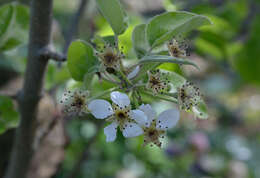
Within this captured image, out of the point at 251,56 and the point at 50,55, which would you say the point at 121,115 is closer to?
the point at 50,55

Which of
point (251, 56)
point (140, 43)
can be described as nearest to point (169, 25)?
point (140, 43)

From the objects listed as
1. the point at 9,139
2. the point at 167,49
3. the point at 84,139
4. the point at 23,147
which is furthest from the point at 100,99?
the point at 84,139

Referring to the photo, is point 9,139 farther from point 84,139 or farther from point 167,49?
point 167,49

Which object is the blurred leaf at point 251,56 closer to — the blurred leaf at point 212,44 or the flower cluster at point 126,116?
the blurred leaf at point 212,44

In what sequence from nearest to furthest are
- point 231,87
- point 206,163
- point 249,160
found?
point 206,163
point 249,160
point 231,87

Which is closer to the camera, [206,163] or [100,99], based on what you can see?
[100,99]

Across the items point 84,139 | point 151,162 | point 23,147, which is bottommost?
point 23,147

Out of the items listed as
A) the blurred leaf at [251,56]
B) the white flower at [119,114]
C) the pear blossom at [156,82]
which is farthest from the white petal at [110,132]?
the blurred leaf at [251,56]
